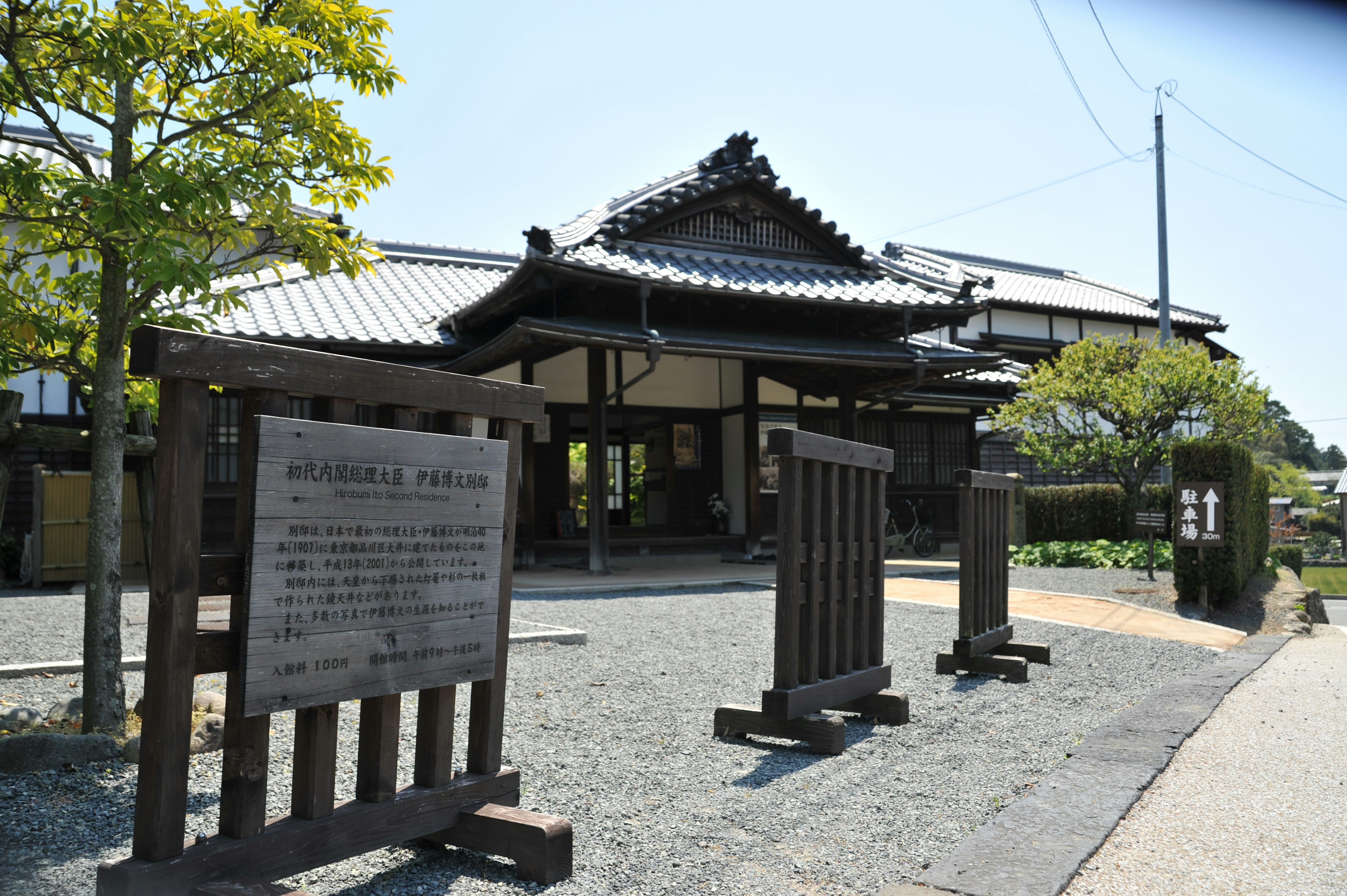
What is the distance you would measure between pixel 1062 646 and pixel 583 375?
7893 millimetres

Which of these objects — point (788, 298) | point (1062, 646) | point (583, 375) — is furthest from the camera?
point (583, 375)

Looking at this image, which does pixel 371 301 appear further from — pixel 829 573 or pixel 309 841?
pixel 309 841

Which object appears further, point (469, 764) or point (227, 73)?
point (227, 73)

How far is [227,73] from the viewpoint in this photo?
3859 mm

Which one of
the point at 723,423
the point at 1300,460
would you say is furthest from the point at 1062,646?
the point at 1300,460

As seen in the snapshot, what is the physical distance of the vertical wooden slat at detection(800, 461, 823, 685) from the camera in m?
4.28

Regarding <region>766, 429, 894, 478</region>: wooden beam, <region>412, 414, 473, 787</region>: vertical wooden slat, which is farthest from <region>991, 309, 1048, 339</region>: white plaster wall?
<region>412, 414, 473, 787</region>: vertical wooden slat

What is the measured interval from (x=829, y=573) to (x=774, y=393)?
1020 cm

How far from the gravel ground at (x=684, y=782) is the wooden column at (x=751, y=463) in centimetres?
666

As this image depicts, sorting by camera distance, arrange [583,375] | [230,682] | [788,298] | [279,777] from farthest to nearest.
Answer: [583,375], [788,298], [279,777], [230,682]

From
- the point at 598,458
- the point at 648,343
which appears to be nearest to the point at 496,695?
the point at 648,343

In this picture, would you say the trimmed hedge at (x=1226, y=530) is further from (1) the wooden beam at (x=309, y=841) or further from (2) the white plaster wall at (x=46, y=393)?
(2) the white plaster wall at (x=46, y=393)

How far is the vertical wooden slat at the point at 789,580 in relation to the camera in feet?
13.4

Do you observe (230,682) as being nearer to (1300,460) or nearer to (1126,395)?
(1126,395)
